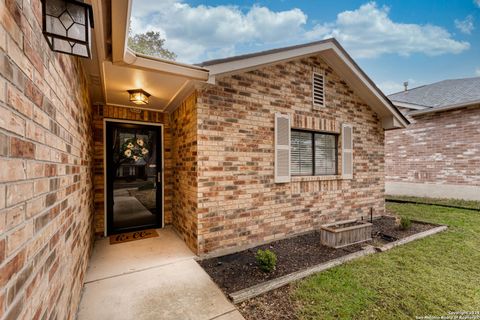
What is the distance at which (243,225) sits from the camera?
12.6ft

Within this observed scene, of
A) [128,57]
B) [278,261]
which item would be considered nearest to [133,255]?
[278,261]

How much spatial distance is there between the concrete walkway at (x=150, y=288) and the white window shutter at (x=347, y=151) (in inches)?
165

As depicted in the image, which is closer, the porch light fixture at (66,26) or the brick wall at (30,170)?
the brick wall at (30,170)

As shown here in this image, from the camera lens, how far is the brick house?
3.06 ft

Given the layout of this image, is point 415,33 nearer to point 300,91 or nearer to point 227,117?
point 300,91

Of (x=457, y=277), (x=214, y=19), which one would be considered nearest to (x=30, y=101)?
(x=457, y=277)

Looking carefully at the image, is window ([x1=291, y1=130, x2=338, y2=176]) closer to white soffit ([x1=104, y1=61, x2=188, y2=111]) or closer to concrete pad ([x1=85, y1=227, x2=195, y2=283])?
white soffit ([x1=104, y1=61, x2=188, y2=111])

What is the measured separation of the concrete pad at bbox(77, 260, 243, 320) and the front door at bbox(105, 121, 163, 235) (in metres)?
1.96

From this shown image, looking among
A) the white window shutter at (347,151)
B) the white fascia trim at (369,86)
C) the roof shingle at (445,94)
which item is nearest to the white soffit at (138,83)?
the white fascia trim at (369,86)

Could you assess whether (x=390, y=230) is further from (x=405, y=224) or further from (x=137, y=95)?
(x=137, y=95)

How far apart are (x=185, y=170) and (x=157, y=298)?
83.8 inches

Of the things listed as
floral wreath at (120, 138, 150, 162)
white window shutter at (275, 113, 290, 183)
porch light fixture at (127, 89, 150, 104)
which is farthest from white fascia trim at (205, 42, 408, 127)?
floral wreath at (120, 138, 150, 162)

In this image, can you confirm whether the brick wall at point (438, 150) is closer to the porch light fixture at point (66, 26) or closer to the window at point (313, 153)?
the window at point (313, 153)

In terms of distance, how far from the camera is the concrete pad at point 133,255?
3076 millimetres
